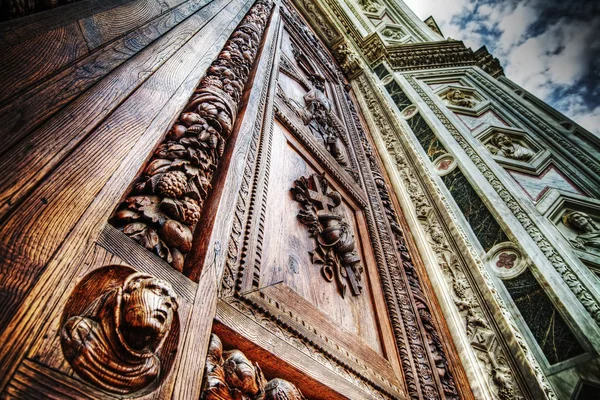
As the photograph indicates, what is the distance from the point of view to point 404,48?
3.59 m

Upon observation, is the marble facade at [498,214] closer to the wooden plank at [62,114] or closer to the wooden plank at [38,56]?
the wooden plank at [62,114]

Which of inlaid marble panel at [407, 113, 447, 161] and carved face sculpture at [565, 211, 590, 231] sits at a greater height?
inlaid marble panel at [407, 113, 447, 161]

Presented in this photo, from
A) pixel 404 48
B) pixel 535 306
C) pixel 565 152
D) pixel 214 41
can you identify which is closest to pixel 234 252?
pixel 214 41

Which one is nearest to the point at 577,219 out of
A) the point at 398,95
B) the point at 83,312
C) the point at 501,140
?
the point at 501,140

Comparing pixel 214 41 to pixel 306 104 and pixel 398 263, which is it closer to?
pixel 306 104

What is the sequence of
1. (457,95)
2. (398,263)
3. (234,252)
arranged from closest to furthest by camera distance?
(234,252) → (398,263) → (457,95)

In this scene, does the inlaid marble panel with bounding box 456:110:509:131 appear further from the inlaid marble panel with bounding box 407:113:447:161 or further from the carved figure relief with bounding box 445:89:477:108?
the inlaid marble panel with bounding box 407:113:447:161

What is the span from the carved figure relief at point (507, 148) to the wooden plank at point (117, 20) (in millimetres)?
2145

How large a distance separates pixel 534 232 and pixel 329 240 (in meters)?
1.06

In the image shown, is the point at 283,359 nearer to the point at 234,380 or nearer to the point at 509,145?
the point at 234,380

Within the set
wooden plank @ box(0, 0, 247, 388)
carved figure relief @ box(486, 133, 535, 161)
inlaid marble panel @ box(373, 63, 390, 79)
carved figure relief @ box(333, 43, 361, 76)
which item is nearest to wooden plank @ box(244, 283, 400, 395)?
wooden plank @ box(0, 0, 247, 388)

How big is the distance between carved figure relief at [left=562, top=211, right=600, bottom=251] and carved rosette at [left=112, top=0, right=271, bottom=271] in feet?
5.48

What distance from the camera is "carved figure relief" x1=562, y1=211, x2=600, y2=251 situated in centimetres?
155

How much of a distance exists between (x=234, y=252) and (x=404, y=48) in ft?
11.5
